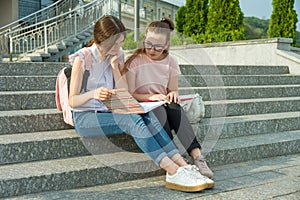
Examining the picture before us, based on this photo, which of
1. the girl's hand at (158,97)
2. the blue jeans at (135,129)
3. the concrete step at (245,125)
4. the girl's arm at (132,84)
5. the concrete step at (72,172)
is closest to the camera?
the concrete step at (72,172)

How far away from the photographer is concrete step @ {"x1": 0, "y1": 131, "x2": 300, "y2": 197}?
243cm

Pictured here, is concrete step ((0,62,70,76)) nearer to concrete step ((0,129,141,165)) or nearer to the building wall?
→ concrete step ((0,129,141,165))

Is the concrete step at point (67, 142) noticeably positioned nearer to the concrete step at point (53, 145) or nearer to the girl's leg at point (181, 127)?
the concrete step at point (53, 145)

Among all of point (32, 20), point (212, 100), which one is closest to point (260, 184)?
point (212, 100)

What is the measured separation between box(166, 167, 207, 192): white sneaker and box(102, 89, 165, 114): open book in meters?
0.48

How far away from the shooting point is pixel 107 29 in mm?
2725

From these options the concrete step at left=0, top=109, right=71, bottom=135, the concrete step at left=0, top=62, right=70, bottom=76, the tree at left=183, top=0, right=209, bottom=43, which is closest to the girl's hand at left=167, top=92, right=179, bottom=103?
the concrete step at left=0, top=109, right=71, bottom=135

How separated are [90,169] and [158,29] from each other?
114cm

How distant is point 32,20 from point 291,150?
10.8 metres

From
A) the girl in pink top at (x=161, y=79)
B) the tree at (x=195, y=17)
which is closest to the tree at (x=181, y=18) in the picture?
the tree at (x=195, y=17)

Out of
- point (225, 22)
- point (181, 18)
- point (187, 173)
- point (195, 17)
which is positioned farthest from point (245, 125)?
point (181, 18)

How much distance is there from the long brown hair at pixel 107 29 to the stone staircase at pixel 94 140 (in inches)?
30.7

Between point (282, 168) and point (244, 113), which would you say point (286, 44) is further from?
point (282, 168)

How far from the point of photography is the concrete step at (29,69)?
14.0 feet
